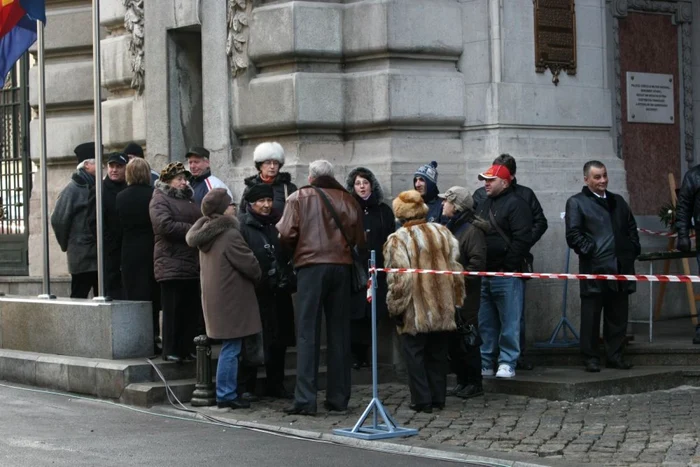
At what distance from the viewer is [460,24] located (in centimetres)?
1447

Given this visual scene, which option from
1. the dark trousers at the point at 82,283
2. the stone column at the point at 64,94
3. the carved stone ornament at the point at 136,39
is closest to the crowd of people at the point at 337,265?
the dark trousers at the point at 82,283

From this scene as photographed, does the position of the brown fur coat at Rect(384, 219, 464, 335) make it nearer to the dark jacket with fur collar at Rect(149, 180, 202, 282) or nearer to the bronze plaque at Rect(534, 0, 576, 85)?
the dark jacket with fur collar at Rect(149, 180, 202, 282)

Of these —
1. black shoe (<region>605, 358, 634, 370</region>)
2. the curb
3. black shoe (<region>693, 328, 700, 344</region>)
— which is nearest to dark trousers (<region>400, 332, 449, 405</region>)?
the curb

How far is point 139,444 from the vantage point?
33.7ft

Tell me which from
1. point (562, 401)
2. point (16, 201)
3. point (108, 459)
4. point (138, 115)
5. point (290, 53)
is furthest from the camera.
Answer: point (16, 201)

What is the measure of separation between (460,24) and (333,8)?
49.5 inches

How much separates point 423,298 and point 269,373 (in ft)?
5.57

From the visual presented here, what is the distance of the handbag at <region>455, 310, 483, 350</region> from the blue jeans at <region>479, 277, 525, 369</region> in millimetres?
601

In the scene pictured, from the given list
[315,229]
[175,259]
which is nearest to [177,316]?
[175,259]

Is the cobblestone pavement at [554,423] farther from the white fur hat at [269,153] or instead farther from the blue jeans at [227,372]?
the white fur hat at [269,153]

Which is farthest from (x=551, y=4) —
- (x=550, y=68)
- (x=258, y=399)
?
(x=258, y=399)

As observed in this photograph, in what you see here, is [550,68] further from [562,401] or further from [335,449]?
[335,449]

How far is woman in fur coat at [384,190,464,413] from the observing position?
1159cm

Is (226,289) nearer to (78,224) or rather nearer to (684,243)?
(78,224)
